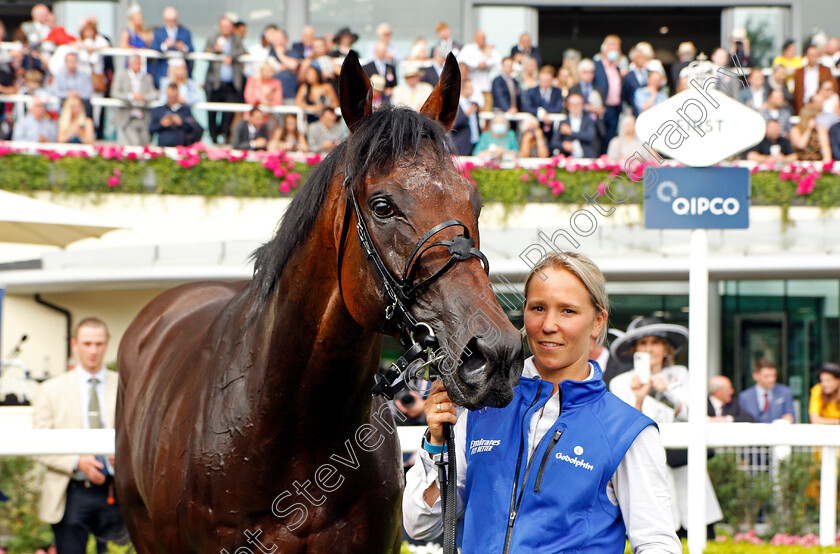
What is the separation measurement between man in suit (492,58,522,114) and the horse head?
10170 mm

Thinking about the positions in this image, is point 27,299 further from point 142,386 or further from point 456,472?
point 456,472

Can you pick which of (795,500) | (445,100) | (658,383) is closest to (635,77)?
(658,383)

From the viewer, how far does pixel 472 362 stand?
6.07ft

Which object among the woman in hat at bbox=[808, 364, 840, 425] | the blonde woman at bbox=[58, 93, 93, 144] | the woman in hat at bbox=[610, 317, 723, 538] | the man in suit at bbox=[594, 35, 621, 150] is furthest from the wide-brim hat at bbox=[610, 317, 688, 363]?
the blonde woman at bbox=[58, 93, 93, 144]

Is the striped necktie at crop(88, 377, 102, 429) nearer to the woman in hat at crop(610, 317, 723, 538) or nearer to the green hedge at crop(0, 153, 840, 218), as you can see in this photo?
the woman in hat at crop(610, 317, 723, 538)

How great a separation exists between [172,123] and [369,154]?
10015 millimetres

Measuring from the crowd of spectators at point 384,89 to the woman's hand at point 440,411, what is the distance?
946 cm

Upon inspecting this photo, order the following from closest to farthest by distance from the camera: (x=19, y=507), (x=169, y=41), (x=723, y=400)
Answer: (x=19, y=507) < (x=723, y=400) < (x=169, y=41)

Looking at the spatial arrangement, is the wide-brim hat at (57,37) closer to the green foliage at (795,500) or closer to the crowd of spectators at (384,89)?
the crowd of spectators at (384,89)

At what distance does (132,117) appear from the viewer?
38.2 feet

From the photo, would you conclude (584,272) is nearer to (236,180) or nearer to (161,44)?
(236,180)

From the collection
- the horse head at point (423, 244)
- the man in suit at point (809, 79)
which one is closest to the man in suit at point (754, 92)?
the man in suit at point (809, 79)

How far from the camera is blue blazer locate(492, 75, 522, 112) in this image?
487 inches

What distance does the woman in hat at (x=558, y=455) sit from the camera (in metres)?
1.88
